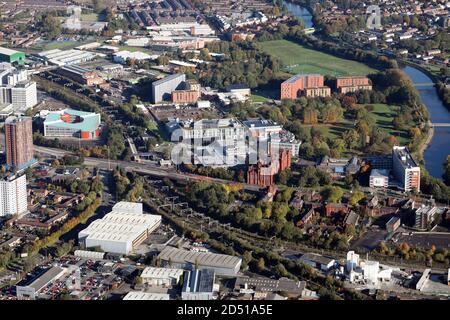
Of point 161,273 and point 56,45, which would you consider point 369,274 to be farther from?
point 56,45

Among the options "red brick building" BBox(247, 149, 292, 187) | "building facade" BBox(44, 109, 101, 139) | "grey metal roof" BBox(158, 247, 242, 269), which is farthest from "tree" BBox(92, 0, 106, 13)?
"grey metal roof" BBox(158, 247, 242, 269)

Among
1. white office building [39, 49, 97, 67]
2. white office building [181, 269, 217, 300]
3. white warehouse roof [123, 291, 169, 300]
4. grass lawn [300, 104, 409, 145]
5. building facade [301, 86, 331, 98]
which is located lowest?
white office building [39, 49, 97, 67]

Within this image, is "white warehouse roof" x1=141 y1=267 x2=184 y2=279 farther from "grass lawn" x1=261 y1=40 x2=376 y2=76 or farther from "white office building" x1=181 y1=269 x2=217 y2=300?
"grass lawn" x1=261 y1=40 x2=376 y2=76

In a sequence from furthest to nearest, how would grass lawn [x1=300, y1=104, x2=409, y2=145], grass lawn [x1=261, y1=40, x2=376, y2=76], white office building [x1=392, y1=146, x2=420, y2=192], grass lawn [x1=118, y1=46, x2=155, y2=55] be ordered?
grass lawn [x1=118, y1=46, x2=155, y2=55], grass lawn [x1=261, y1=40, x2=376, y2=76], grass lawn [x1=300, y1=104, x2=409, y2=145], white office building [x1=392, y1=146, x2=420, y2=192]

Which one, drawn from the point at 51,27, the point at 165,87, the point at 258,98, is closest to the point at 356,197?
the point at 258,98
